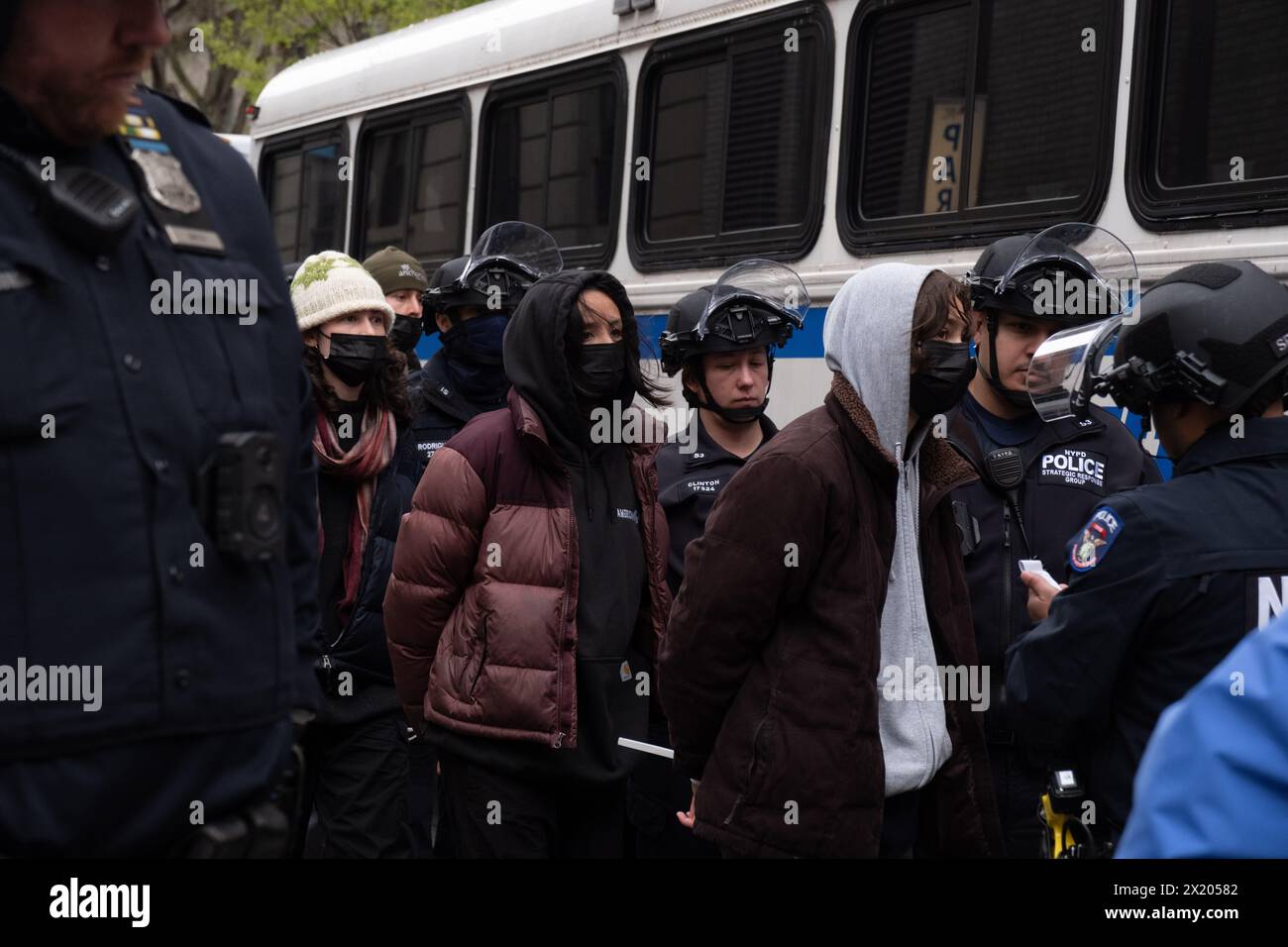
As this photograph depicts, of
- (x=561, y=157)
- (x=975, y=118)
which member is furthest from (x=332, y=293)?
(x=561, y=157)

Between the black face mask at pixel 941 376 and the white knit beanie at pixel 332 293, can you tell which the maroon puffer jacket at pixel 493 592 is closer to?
the white knit beanie at pixel 332 293

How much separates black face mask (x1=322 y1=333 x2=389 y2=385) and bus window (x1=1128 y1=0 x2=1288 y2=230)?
269cm

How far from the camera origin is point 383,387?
509cm

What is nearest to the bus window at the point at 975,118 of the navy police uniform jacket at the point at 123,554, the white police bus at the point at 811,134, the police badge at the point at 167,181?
the white police bus at the point at 811,134

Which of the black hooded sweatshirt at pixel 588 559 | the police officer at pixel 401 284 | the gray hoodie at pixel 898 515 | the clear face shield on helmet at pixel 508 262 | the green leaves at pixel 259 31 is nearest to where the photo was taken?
the gray hoodie at pixel 898 515

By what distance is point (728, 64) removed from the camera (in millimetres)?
7703

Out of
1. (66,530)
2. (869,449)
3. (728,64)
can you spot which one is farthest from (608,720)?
(728,64)

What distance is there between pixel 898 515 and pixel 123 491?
185 centimetres

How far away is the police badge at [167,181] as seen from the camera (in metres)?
2.25

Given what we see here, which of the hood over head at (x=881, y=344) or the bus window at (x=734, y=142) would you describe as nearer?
the hood over head at (x=881, y=344)

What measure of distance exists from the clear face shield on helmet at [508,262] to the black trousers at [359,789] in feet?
7.01

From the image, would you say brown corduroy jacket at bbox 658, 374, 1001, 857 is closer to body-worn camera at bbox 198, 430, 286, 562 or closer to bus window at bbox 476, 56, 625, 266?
body-worn camera at bbox 198, 430, 286, 562

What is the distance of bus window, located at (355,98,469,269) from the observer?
9.90 meters

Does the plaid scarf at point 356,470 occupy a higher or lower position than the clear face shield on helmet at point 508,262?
lower
